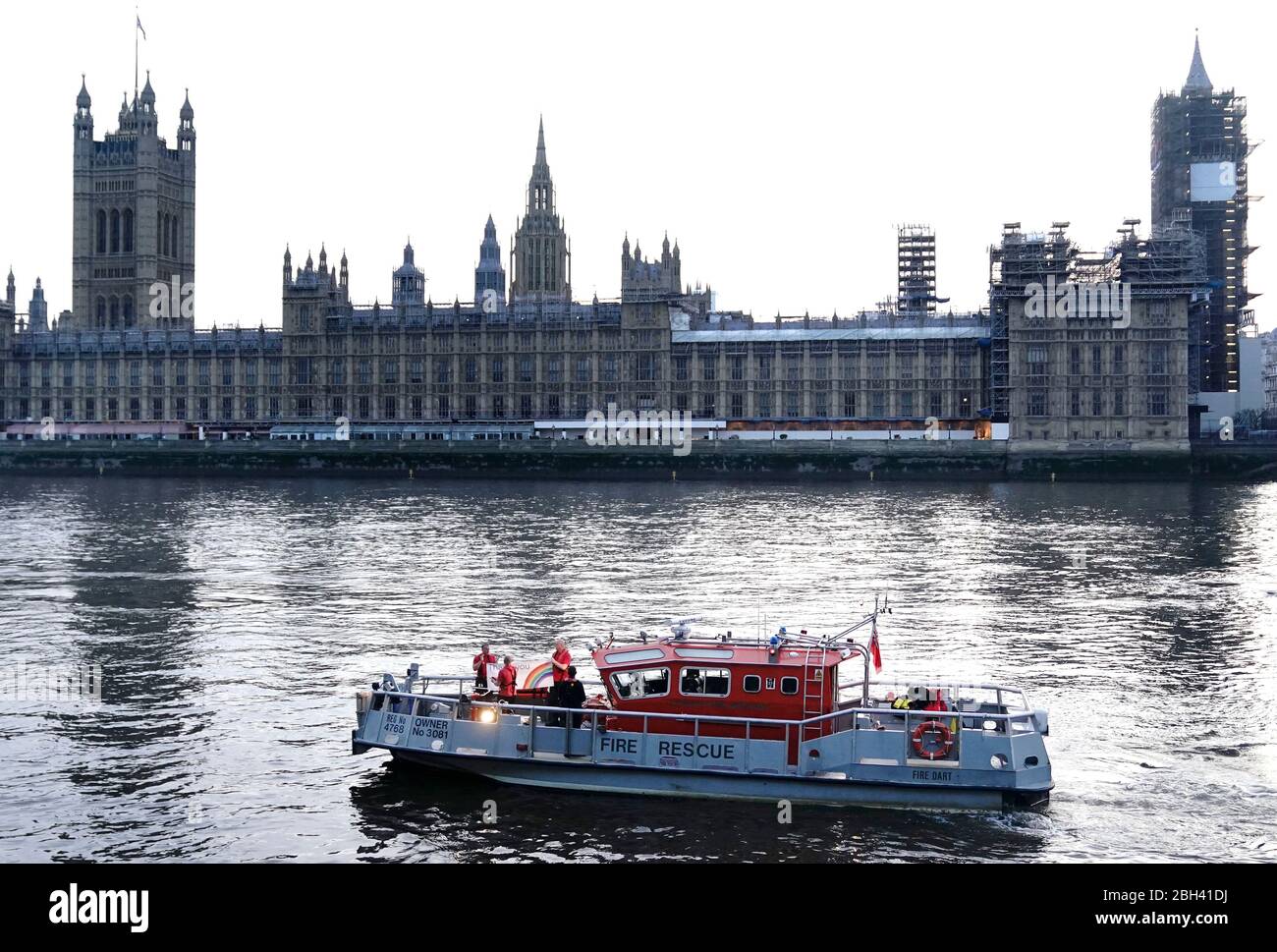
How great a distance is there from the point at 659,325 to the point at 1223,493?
69.8m

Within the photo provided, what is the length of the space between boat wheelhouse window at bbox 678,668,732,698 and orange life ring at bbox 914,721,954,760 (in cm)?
385

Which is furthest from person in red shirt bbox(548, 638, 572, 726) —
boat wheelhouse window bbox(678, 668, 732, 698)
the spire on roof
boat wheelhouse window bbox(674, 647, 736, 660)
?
the spire on roof

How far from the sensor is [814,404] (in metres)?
162

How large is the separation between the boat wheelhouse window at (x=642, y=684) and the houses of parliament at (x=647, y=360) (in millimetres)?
124416

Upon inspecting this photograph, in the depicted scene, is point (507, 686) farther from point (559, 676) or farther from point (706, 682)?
point (706, 682)

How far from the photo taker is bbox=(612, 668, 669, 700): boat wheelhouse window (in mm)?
28703

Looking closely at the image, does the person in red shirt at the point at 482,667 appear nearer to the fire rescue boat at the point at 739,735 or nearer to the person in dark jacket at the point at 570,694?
the fire rescue boat at the point at 739,735

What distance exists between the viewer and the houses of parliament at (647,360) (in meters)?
147

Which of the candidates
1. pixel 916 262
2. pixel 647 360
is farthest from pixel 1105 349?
pixel 647 360

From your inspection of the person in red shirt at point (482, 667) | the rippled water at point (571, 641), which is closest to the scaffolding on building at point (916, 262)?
the rippled water at point (571, 641)
